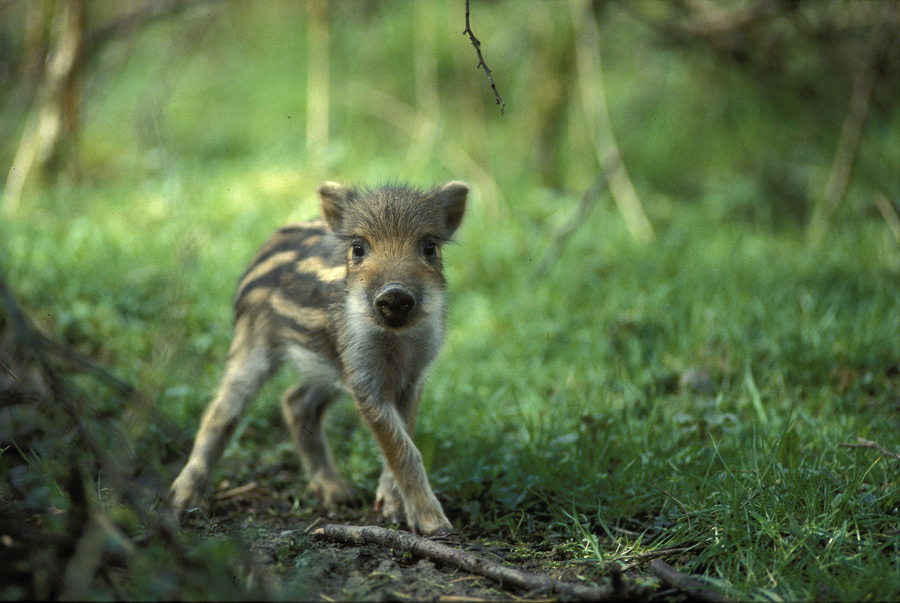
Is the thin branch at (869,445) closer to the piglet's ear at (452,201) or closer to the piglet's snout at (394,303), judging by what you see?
the piglet's snout at (394,303)

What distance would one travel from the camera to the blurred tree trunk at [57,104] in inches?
280

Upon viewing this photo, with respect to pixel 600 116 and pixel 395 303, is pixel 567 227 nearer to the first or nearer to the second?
pixel 600 116

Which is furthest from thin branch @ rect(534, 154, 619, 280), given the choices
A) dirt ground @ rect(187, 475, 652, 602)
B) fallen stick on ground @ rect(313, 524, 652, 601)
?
fallen stick on ground @ rect(313, 524, 652, 601)

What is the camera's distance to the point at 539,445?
3773 millimetres

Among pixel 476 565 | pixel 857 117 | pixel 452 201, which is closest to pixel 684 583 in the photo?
pixel 476 565

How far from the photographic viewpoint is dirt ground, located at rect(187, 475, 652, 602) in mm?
2504

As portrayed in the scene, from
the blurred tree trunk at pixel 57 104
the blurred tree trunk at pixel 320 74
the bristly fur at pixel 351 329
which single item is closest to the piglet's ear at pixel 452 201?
the bristly fur at pixel 351 329

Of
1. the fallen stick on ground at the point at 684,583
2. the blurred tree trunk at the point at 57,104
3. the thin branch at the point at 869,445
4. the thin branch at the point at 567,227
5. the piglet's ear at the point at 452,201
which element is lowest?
the thin branch at the point at 869,445

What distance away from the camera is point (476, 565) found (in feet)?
8.85

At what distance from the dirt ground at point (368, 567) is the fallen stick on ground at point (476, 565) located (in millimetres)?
28

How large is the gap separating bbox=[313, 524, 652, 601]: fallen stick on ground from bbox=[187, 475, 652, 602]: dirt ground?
1.1 inches

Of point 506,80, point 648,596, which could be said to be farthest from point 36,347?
point 506,80

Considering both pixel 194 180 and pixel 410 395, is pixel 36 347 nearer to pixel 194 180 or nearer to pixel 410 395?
pixel 410 395

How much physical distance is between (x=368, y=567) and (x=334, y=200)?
76.3 inches
